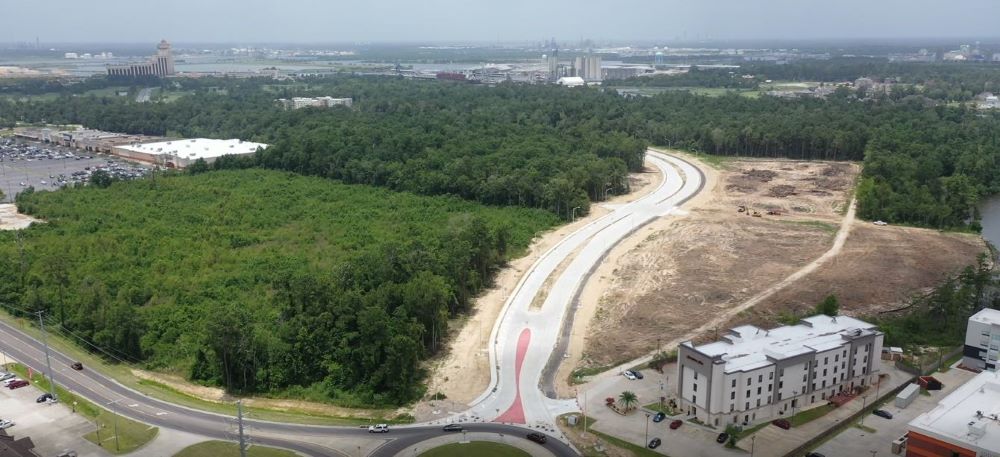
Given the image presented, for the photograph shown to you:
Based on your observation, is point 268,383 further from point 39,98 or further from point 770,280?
point 39,98

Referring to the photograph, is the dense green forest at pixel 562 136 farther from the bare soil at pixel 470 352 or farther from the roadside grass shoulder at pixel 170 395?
the roadside grass shoulder at pixel 170 395

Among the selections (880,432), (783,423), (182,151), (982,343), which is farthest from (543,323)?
(182,151)

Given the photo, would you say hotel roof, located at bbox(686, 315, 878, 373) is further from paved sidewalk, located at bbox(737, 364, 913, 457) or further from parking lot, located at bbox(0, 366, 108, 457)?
parking lot, located at bbox(0, 366, 108, 457)

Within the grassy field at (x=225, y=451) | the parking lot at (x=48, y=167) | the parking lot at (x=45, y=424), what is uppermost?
the parking lot at (x=48, y=167)

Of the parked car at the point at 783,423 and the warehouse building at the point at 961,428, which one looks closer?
the warehouse building at the point at 961,428

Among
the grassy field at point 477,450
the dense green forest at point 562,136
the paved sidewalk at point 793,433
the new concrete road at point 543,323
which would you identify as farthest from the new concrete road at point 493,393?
the dense green forest at point 562,136

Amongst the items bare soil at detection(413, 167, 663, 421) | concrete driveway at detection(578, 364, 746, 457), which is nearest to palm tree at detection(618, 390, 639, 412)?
concrete driveway at detection(578, 364, 746, 457)

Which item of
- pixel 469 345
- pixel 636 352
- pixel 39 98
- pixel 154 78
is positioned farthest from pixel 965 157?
pixel 154 78

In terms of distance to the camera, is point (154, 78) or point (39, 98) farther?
point (154, 78)
